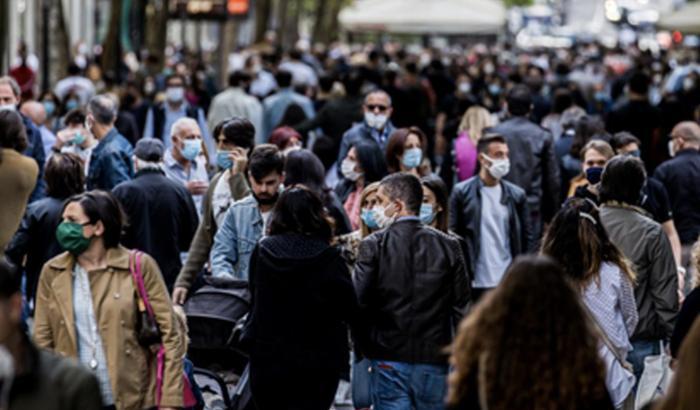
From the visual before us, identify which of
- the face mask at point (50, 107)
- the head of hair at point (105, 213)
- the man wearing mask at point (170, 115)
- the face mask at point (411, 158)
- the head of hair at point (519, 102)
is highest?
the head of hair at point (105, 213)

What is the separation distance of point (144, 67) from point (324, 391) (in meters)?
21.1

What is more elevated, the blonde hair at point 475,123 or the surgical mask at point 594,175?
the surgical mask at point 594,175

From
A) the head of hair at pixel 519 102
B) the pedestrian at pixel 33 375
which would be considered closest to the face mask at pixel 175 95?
the head of hair at pixel 519 102

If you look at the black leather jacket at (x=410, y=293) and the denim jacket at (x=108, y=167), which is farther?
the denim jacket at (x=108, y=167)

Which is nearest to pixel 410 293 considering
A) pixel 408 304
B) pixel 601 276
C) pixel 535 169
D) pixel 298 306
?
pixel 408 304

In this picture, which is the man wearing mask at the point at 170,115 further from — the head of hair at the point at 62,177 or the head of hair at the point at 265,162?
the head of hair at the point at 265,162

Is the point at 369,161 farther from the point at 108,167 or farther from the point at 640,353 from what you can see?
the point at 640,353

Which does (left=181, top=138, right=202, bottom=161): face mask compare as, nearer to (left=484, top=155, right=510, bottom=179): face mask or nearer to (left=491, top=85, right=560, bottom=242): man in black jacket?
(left=484, top=155, right=510, bottom=179): face mask

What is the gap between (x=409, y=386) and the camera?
29.3 feet

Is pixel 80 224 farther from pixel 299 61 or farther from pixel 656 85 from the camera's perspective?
pixel 656 85

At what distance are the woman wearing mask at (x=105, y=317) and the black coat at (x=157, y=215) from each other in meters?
3.70

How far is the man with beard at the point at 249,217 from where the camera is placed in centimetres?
1041

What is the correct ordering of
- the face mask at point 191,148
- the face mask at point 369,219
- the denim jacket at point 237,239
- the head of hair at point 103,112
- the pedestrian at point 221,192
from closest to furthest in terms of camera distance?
the face mask at point 369,219 < the denim jacket at point 237,239 < the pedestrian at point 221,192 < the face mask at point 191,148 < the head of hair at point 103,112

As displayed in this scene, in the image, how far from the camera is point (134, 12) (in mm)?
40625
